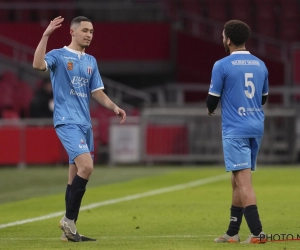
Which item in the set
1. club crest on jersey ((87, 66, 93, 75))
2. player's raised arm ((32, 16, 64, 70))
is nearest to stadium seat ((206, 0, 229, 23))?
club crest on jersey ((87, 66, 93, 75))

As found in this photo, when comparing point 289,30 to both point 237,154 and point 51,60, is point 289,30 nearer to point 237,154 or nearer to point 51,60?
point 51,60

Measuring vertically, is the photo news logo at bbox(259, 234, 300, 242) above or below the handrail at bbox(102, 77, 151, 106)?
below

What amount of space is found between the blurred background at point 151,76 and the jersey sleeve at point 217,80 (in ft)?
53.7

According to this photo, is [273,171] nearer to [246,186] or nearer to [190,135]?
[190,135]

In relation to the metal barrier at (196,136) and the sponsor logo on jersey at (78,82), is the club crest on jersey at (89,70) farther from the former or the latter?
the metal barrier at (196,136)

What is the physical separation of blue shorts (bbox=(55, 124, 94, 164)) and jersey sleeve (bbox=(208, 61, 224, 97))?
4.91ft

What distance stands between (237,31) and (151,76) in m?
22.9

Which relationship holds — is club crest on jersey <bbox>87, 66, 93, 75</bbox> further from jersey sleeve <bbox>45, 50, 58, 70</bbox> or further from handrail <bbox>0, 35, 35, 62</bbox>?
handrail <bbox>0, 35, 35, 62</bbox>

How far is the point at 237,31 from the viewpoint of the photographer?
370 inches

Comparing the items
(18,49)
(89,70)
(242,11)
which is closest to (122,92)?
(18,49)

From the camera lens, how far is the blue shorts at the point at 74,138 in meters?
10.1

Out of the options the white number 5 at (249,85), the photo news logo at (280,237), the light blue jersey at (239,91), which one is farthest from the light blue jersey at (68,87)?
the photo news logo at (280,237)

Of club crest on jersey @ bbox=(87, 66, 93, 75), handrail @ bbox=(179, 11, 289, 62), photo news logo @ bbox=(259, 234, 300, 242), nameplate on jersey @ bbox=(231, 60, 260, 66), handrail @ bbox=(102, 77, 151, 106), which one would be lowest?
photo news logo @ bbox=(259, 234, 300, 242)

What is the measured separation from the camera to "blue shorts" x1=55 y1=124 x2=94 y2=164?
33.2 ft
